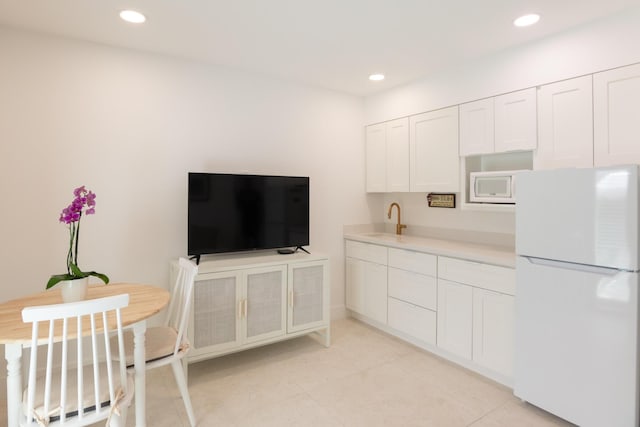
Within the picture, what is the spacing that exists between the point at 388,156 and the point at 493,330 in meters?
2.03

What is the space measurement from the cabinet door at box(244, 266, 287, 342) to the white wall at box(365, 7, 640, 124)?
2.14 metres

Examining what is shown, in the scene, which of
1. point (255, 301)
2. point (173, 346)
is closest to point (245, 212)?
point (255, 301)

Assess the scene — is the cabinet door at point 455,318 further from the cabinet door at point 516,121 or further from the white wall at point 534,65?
the white wall at point 534,65

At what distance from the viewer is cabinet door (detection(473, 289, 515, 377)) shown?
8.37ft

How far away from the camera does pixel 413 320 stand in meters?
3.29

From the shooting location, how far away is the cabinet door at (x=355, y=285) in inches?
153

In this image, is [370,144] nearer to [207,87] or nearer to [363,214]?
[363,214]

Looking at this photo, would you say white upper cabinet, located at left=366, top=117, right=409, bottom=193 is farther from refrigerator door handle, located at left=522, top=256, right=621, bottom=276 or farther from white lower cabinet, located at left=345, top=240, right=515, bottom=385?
refrigerator door handle, located at left=522, top=256, right=621, bottom=276

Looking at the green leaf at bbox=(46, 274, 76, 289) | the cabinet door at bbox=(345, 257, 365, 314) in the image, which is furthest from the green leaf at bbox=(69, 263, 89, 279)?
the cabinet door at bbox=(345, 257, 365, 314)

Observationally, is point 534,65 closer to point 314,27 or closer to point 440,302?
point 314,27

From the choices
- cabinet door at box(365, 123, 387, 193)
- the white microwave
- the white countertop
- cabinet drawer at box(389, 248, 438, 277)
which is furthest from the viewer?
cabinet door at box(365, 123, 387, 193)

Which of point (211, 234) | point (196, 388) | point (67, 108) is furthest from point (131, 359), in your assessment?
point (67, 108)

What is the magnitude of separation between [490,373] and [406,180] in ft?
6.20

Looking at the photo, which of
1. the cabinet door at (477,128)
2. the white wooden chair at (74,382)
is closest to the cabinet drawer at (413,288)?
the cabinet door at (477,128)
